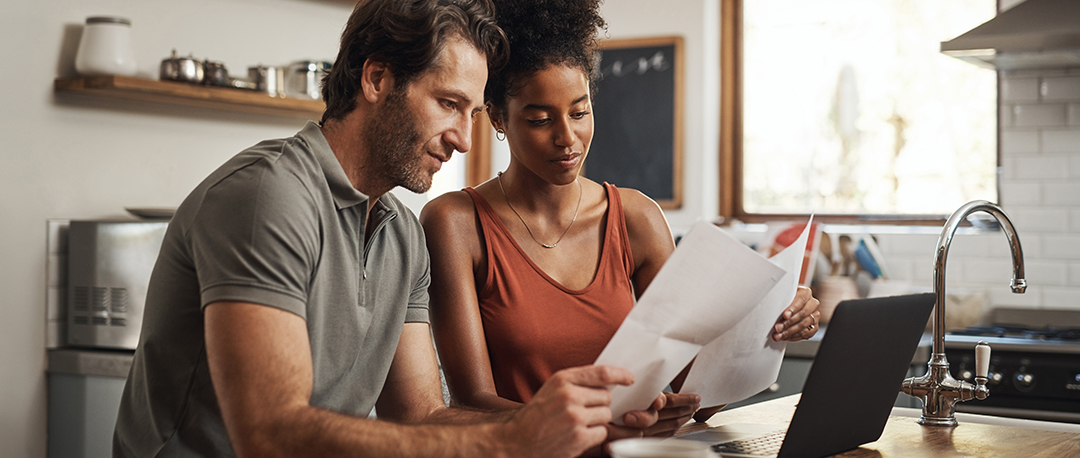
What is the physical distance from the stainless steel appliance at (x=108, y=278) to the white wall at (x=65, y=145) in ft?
0.30

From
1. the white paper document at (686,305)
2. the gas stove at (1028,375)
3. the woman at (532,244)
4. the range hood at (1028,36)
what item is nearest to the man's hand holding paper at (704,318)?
the white paper document at (686,305)

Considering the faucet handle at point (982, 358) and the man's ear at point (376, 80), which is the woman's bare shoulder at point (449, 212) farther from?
the faucet handle at point (982, 358)

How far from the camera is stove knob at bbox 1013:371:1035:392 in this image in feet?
8.99

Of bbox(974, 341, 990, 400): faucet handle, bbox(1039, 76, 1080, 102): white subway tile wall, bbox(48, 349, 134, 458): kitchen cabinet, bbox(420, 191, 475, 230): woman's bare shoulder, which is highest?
bbox(1039, 76, 1080, 102): white subway tile wall

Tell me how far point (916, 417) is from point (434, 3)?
3.64 ft

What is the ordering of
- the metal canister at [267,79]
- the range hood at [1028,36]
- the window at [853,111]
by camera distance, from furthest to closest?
the window at [853,111] < the metal canister at [267,79] < the range hood at [1028,36]

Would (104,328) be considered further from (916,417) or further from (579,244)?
(916,417)

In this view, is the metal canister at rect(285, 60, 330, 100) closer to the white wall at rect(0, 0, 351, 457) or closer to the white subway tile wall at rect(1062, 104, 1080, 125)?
the white wall at rect(0, 0, 351, 457)

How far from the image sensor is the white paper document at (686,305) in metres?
1.05

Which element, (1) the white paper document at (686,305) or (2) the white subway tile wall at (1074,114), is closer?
(1) the white paper document at (686,305)

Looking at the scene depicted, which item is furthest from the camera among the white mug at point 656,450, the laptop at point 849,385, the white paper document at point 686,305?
the laptop at point 849,385

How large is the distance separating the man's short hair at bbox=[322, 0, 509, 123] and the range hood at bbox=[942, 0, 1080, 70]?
213cm

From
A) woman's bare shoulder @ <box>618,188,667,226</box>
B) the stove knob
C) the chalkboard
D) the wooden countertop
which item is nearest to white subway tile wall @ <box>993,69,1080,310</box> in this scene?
the stove knob

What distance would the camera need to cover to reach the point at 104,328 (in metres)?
2.80
